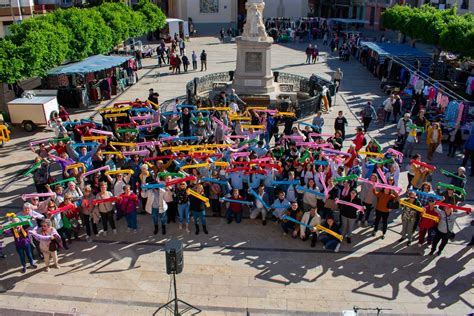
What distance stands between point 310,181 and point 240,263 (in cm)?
262

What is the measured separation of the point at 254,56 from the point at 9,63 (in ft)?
33.8

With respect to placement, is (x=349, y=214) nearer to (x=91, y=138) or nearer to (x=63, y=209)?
(x=63, y=209)

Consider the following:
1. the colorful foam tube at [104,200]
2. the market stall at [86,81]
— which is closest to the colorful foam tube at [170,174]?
the colorful foam tube at [104,200]

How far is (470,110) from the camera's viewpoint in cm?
1748

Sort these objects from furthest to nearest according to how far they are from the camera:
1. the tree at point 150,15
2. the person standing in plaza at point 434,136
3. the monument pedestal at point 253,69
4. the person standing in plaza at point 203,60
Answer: the tree at point 150,15, the person standing in plaza at point 203,60, the monument pedestal at point 253,69, the person standing in plaza at point 434,136

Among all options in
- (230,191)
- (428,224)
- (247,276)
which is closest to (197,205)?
(230,191)

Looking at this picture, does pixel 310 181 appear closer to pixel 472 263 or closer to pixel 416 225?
pixel 416 225

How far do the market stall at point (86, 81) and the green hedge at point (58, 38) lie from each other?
0.62 meters

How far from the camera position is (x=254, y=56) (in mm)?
20031

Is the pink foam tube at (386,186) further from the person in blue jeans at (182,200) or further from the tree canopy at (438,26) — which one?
the tree canopy at (438,26)

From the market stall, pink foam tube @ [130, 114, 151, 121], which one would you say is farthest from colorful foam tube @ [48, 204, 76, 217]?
the market stall

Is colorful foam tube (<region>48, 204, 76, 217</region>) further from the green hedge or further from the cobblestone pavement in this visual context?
the green hedge

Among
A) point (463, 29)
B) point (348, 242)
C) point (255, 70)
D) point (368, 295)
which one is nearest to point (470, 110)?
point (463, 29)

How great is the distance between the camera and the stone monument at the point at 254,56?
19.6 metres
